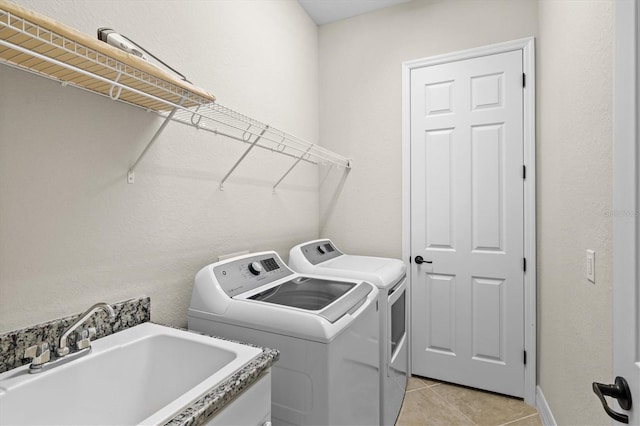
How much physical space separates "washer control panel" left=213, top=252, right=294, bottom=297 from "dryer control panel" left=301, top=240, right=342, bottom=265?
0.34 metres

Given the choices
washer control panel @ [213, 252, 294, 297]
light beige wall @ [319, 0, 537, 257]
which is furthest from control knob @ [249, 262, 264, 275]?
light beige wall @ [319, 0, 537, 257]

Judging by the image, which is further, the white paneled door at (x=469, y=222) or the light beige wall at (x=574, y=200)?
the white paneled door at (x=469, y=222)

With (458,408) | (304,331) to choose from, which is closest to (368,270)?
(304,331)

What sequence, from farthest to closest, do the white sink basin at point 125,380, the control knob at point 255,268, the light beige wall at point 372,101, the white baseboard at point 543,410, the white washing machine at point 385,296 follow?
1. the light beige wall at point 372,101
2. the white baseboard at point 543,410
3. the white washing machine at point 385,296
4. the control knob at point 255,268
5. the white sink basin at point 125,380

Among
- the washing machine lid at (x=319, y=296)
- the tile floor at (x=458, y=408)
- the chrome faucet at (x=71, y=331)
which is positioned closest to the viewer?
the chrome faucet at (x=71, y=331)

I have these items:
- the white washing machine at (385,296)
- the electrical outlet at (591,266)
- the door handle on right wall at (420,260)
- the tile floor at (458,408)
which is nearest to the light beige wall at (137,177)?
the white washing machine at (385,296)

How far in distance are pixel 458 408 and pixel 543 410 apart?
495 mm

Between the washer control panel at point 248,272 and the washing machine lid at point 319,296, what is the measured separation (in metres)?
0.07

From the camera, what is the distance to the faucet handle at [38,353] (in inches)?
34.6

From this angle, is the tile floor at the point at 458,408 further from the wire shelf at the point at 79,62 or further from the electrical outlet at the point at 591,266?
the wire shelf at the point at 79,62

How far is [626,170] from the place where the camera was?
72 centimetres

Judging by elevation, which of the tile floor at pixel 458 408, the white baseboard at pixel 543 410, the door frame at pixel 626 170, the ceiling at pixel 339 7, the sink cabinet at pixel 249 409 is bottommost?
the tile floor at pixel 458 408

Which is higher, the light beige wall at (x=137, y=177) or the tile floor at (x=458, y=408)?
the light beige wall at (x=137, y=177)

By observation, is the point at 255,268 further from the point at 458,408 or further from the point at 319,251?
the point at 458,408
